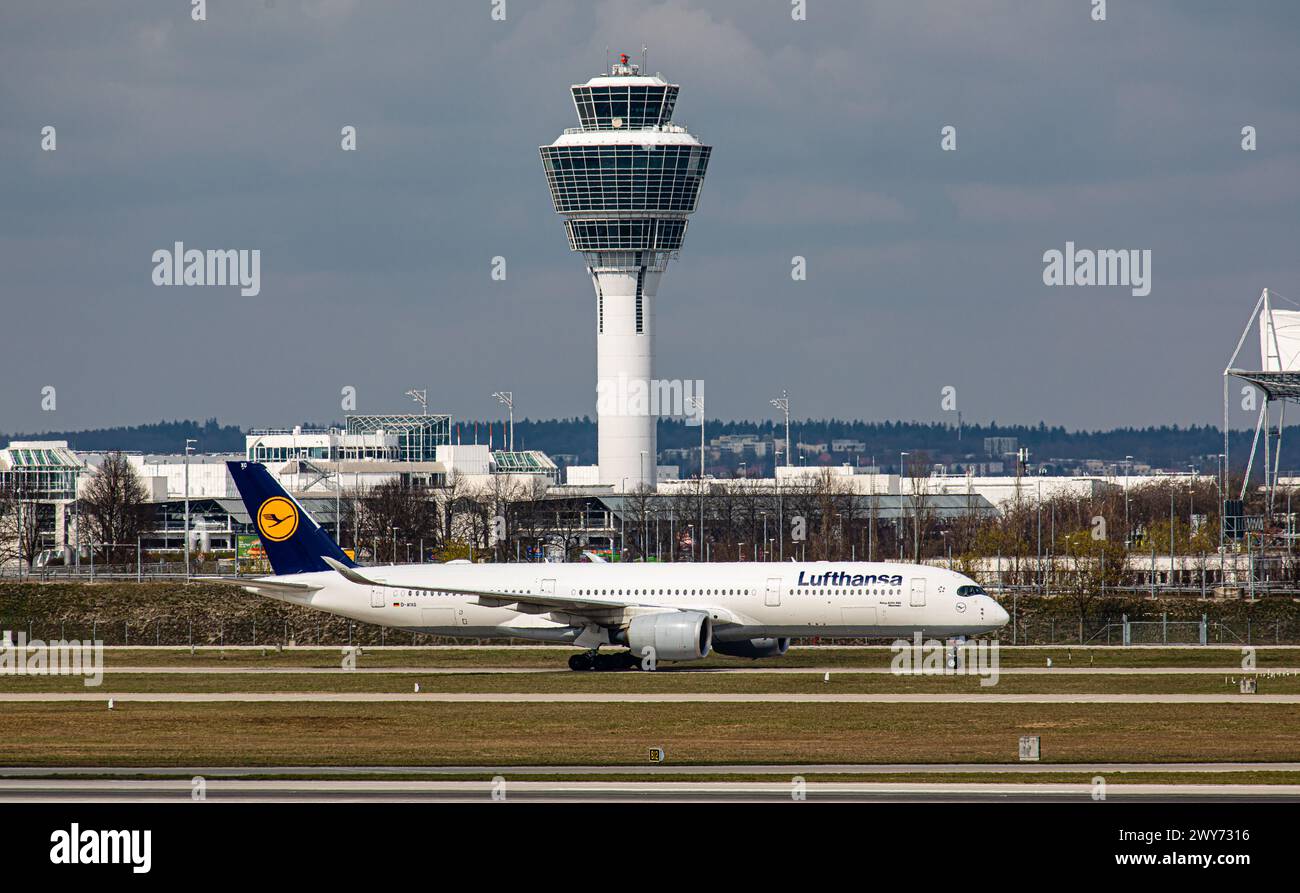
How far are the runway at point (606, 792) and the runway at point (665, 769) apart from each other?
1.82 meters

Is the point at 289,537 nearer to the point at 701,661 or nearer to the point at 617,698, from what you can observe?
the point at 701,661

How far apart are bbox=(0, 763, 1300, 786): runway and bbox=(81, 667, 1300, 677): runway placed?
990 inches

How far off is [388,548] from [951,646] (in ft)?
328

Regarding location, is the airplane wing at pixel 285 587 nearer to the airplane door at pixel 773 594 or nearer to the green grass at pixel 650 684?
the green grass at pixel 650 684

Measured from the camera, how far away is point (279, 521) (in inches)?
2707

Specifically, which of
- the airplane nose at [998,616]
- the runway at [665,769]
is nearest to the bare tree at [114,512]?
the airplane nose at [998,616]

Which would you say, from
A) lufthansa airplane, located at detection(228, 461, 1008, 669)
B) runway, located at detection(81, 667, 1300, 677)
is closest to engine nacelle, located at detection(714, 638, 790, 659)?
lufthansa airplane, located at detection(228, 461, 1008, 669)

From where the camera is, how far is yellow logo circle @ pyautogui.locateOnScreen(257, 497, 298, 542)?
68.7 m

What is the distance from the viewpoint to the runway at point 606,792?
2988 cm

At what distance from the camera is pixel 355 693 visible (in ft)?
187

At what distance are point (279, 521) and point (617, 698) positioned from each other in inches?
814

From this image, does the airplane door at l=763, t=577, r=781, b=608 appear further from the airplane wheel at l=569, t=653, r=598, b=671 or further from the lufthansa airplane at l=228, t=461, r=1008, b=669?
the airplane wheel at l=569, t=653, r=598, b=671

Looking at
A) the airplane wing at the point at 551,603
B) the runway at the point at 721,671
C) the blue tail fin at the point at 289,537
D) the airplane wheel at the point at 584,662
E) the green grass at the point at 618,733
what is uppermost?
the blue tail fin at the point at 289,537
